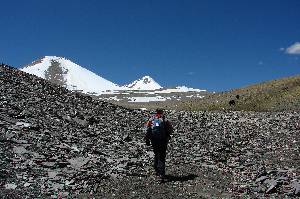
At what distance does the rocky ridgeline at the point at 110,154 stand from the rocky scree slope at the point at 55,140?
0.13 ft

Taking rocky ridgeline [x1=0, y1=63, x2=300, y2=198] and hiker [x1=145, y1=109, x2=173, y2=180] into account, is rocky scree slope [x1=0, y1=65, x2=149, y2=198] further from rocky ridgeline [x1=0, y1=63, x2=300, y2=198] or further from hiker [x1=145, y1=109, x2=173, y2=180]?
hiker [x1=145, y1=109, x2=173, y2=180]

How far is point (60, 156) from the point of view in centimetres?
1870

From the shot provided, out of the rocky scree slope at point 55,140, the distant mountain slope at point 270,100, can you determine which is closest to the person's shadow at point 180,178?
Result: the rocky scree slope at point 55,140

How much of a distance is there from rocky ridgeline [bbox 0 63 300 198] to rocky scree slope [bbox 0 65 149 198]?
0.13 feet

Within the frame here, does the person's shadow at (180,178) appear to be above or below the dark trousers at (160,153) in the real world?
below

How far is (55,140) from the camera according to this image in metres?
20.7

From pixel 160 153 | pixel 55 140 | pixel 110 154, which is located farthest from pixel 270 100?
pixel 160 153

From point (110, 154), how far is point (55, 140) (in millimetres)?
2466

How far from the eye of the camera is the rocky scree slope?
1579cm

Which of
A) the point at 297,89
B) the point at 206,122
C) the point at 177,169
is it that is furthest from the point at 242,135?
the point at 297,89

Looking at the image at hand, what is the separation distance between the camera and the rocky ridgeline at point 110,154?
16.2 metres

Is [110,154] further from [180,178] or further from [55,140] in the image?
[180,178]

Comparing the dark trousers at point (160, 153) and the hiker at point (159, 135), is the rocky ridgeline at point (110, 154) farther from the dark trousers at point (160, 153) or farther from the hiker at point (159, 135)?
the hiker at point (159, 135)

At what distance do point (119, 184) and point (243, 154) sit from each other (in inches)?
393
